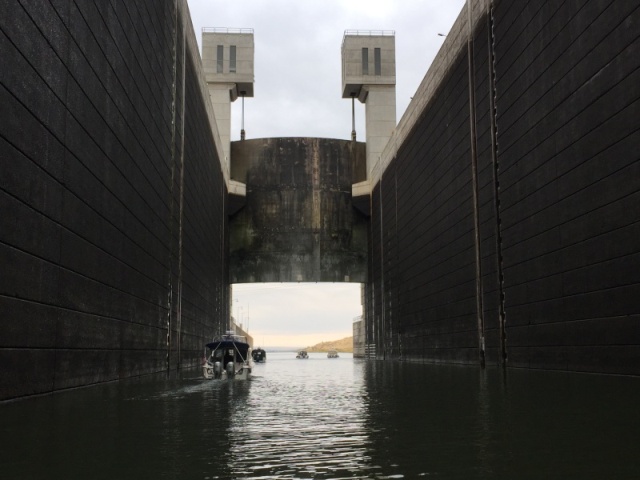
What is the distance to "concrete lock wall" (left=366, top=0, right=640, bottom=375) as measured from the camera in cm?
2216

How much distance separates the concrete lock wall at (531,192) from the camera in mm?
22156

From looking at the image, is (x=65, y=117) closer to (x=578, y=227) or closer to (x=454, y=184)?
(x=578, y=227)

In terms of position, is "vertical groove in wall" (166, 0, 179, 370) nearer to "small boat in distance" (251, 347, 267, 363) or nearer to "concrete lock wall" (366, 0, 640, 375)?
"concrete lock wall" (366, 0, 640, 375)

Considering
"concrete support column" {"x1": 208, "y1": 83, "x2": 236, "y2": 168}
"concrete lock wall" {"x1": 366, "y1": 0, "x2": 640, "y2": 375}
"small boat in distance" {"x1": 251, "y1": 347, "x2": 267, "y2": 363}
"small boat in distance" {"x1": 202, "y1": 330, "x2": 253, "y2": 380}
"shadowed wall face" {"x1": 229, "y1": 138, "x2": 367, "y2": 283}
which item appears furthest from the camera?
"shadowed wall face" {"x1": 229, "y1": 138, "x2": 367, "y2": 283}

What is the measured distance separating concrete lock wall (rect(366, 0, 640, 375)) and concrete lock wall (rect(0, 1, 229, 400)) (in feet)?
49.9

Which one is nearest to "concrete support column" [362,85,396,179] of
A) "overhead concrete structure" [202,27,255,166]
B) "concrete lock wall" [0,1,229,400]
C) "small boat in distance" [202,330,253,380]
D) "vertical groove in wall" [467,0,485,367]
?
"overhead concrete structure" [202,27,255,166]

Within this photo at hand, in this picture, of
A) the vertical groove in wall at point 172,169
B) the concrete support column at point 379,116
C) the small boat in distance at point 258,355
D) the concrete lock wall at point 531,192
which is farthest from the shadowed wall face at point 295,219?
the vertical groove in wall at point 172,169

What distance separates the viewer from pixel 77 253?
18938mm

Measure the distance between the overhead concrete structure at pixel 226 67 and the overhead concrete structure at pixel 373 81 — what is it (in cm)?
964

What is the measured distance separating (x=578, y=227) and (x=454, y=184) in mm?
15664

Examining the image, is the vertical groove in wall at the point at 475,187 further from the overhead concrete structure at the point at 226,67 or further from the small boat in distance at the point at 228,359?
the overhead concrete structure at the point at 226,67

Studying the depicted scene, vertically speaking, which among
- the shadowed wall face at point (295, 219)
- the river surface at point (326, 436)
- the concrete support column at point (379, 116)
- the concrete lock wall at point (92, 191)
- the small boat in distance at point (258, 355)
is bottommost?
the river surface at point (326, 436)

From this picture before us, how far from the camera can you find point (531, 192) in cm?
2920

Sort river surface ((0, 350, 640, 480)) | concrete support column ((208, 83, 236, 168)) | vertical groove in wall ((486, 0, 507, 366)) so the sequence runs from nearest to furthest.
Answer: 1. river surface ((0, 350, 640, 480))
2. vertical groove in wall ((486, 0, 507, 366))
3. concrete support column ((208, 83, 236, 168))
